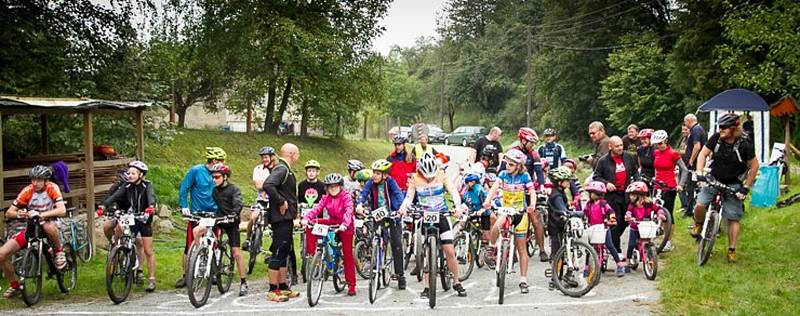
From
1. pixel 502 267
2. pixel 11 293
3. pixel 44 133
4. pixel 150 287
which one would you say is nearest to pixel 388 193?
pixel 502 267

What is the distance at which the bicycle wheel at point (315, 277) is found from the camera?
344 inches

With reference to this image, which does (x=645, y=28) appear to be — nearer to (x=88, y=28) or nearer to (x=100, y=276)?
(x=88, y=28)

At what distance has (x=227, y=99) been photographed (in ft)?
126

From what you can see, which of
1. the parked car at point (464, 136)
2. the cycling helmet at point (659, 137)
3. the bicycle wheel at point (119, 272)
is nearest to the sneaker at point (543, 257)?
the cycling helmet at point (659, 137)

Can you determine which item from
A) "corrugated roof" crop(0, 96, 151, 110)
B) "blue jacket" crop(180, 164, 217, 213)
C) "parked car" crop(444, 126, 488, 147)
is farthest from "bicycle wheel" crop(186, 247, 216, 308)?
"parked car" crop(444, 126, 488, 147)

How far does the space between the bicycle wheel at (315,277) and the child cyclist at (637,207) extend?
3.90m

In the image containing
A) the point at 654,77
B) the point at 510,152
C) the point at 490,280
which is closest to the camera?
the point at 510,152

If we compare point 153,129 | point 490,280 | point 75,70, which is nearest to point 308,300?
point 490,280

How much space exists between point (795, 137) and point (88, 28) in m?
20.0

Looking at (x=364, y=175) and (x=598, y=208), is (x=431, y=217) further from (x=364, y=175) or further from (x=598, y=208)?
(x=598, y=208)

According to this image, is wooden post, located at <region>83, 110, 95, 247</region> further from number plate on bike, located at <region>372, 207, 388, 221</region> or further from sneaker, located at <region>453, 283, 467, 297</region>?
sneaker, located at <region>453, 283, 467, 297</region>

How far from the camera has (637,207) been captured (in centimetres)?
1001

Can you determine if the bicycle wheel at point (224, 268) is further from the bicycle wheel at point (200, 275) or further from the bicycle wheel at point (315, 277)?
the bicycle wheel at point (315, 277)

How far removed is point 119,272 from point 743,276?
7364mm
